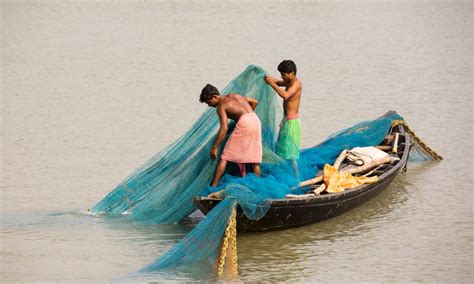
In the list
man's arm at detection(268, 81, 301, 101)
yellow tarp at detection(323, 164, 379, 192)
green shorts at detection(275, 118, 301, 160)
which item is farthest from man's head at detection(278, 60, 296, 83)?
yellow tarp at detection(323, 164, 379, 192)

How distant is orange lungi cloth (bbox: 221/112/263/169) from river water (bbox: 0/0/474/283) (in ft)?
2.73

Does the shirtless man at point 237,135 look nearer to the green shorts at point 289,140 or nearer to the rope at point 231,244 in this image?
the green shorts at point 289,140

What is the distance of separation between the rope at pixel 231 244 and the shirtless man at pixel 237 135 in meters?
1.06

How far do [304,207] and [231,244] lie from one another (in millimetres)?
1311

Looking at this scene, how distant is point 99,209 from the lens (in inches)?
520

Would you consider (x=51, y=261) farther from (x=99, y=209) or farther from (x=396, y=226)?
(x=396, y=226)

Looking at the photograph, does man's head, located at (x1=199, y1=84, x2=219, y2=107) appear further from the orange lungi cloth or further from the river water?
the river water

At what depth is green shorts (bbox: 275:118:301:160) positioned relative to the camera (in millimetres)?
13172

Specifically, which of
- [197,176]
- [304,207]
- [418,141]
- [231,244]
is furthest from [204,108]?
[231,244]

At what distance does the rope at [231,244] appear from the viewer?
36.4ft

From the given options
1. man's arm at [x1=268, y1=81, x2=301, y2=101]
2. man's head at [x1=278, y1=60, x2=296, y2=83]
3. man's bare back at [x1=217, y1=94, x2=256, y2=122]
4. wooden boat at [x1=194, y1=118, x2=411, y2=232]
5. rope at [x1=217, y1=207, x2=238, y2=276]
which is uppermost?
man's head at [x1=278, y1=60, x2=296, y2=83]

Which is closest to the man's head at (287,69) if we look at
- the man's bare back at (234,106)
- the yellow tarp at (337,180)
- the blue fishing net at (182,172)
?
the blue fishing net at (182,172)

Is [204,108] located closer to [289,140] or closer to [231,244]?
[289,140]

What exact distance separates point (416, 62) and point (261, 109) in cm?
1216
